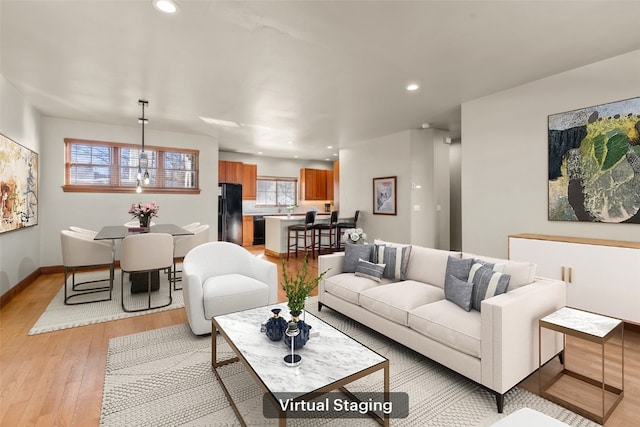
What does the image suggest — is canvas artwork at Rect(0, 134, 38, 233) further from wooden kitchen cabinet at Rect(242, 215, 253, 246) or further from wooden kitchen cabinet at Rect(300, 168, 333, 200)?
wooden kitchen cabinet at Rect(300, 168, 333, 200)

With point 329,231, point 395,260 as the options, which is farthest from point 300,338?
point 329,231

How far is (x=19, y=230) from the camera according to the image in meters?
4.17

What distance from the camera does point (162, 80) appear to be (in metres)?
3.57

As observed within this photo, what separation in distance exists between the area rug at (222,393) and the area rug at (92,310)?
861 mm

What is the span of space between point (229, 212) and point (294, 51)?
566 centimetres

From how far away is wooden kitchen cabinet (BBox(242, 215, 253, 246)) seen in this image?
862 centimetres

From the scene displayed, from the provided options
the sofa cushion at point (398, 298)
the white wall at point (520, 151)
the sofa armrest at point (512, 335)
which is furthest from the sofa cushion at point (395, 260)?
the white wall at point (520, 151)

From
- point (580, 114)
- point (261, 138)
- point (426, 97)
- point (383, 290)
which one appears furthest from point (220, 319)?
point (261, 138)

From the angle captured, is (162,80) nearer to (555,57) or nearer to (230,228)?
(555,57)

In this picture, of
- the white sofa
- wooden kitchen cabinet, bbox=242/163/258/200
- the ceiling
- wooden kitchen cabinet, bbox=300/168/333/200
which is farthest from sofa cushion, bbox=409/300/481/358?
wooden kitchen cabinet, bbox=300/168/333/200

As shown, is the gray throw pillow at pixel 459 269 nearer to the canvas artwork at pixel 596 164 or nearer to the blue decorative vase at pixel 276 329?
the blue decorative vase at pixel 276 329

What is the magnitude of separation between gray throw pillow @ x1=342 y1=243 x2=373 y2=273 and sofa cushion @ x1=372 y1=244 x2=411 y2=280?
0.15 meters

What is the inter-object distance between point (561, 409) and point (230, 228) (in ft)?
23.8

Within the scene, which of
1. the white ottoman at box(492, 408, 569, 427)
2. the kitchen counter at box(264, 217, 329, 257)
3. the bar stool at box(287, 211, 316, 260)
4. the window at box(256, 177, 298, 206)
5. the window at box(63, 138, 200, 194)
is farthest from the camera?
the window at box(256, 177, 298, 206)
